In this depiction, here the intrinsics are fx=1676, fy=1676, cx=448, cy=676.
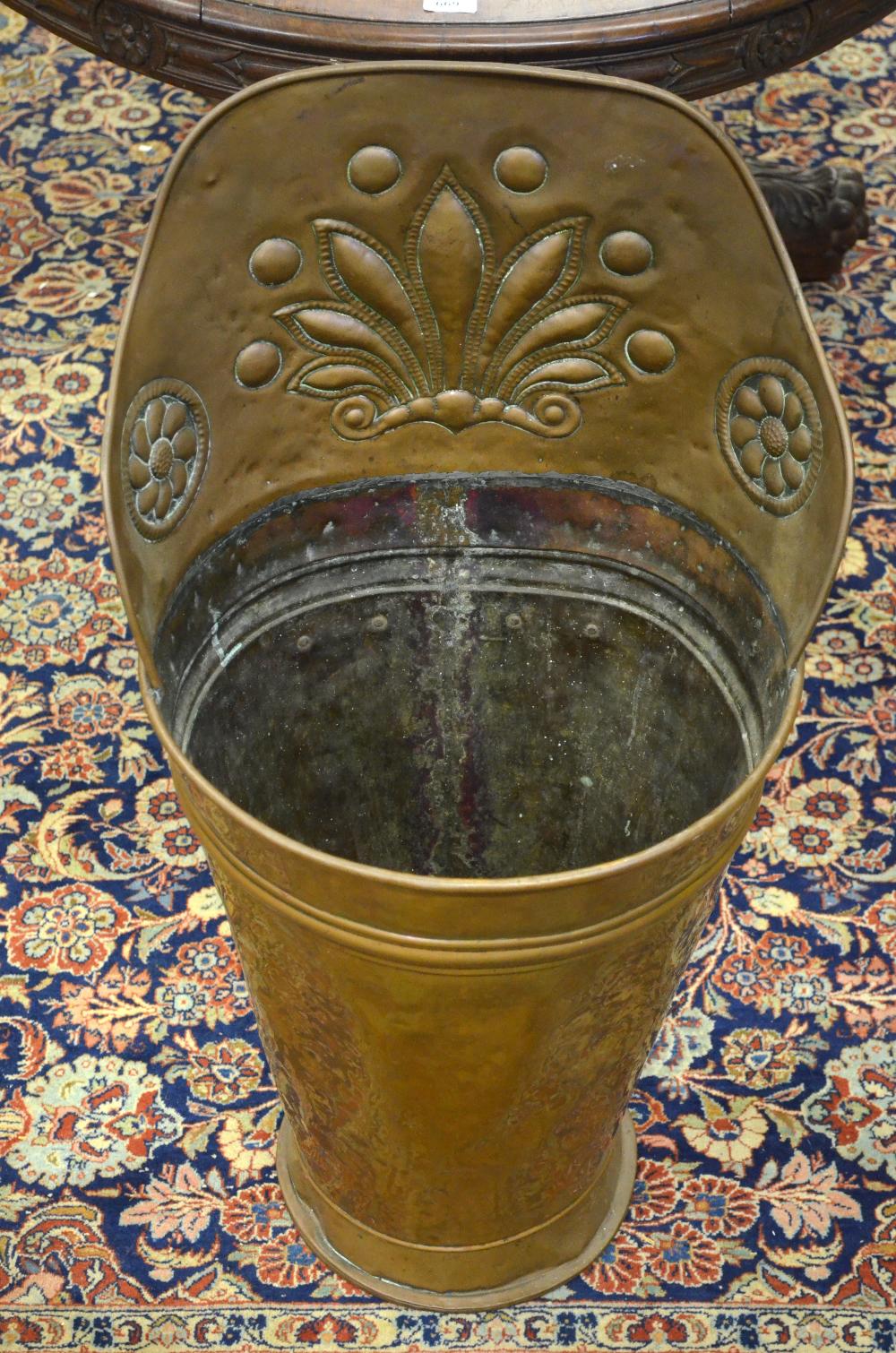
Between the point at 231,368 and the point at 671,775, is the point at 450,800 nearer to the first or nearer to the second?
the point at 671,775

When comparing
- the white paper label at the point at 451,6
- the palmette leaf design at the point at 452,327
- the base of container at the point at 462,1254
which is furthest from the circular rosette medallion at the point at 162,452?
the white paper label at the point at 451,6

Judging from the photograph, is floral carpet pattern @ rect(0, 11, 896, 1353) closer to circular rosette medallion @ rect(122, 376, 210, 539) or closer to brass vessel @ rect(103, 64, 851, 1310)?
brass vessel @ rect(103, 64, 851, 1310)

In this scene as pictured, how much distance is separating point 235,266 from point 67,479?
1237 millimetres

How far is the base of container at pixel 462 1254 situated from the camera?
1.68 metres

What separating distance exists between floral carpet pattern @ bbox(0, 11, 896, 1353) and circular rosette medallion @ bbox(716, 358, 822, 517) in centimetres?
75

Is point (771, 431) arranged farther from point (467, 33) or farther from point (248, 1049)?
point (248, 1049)

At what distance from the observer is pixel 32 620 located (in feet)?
8.02

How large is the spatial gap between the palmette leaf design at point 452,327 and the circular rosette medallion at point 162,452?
0.14 meters

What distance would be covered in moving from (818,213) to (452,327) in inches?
60.3

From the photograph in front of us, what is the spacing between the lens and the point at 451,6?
210 centimetres

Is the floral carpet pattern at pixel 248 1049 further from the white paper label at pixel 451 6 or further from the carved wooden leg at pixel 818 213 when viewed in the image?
the white paper label at pixel 451 6

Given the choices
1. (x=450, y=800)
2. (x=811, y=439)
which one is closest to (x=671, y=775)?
(x=450, y=800)

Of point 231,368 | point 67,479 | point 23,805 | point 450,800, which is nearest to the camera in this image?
point 231,368

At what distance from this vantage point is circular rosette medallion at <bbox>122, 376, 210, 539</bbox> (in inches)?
54.5
